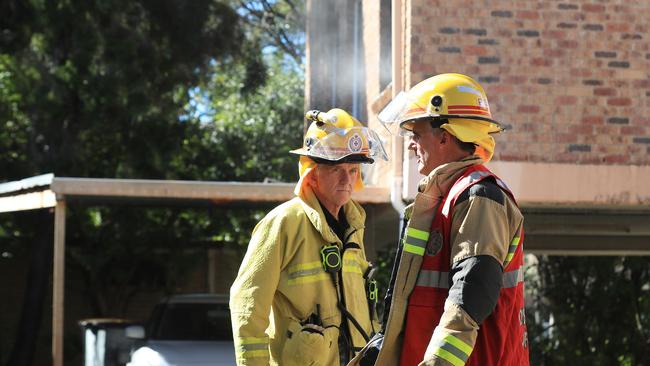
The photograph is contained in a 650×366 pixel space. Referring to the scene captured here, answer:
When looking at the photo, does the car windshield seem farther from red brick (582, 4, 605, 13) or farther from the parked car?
red brick (582, 4, 605, 13)

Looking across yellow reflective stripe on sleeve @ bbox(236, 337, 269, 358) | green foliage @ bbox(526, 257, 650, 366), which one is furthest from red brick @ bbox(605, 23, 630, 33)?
yellow reflective stripe on sleeve @ bbox(236, 337, 269, 358)

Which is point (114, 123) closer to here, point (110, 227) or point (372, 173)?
point (110, 227)

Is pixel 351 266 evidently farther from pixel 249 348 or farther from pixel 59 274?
pixel 59 274

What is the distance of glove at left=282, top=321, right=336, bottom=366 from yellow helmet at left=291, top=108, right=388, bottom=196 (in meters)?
0.69

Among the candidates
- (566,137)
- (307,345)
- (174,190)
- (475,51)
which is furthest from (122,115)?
(307,345)

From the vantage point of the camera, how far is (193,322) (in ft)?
29.9

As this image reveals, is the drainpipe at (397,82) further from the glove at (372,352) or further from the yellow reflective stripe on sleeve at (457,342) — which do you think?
the yellow reflective stripe on sleeve at (457,342)

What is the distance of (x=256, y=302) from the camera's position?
14.2 feet

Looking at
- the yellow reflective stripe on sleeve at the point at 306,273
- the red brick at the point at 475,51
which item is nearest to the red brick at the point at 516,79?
the red brick at the point at 475,51

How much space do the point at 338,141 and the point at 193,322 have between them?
15.6 feet

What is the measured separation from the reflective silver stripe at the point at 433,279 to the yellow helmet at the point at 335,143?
5.25ft

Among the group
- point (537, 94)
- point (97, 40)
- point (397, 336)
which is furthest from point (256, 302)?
point (97, 40)

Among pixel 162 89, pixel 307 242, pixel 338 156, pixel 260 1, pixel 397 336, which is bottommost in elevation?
pixel 397 336

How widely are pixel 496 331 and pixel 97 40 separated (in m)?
13.0
